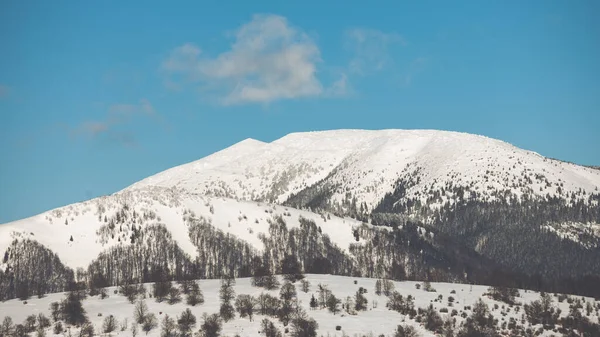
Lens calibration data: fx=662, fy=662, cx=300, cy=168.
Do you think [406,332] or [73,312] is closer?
[406,332]

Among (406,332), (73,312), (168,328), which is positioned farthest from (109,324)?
(406,332)

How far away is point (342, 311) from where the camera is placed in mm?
107375

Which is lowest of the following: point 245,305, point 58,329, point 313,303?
point 58,329

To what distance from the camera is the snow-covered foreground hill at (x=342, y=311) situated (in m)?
99.2

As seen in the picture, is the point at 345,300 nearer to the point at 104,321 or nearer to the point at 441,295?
the point at 441,295

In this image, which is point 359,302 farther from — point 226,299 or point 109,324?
point 109,324

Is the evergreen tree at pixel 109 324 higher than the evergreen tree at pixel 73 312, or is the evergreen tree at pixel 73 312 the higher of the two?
the evergreen tree at pixel 73 312

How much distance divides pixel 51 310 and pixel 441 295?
215 ft

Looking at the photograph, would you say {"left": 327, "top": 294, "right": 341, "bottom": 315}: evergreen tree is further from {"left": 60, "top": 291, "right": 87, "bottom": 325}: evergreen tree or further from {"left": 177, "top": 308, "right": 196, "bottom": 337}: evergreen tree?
{"left": 60, "top": 291, "right": 87, "bottom": 325}: evergreen tree

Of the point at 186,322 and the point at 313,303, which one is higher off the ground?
the point at 313,303

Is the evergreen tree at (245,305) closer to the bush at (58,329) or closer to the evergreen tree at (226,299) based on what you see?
the evergreen tree at (226,299)

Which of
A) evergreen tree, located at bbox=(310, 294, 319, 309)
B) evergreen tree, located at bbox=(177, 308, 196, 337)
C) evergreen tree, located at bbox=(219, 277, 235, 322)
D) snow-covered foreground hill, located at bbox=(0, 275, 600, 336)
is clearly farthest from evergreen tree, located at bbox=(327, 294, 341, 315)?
evergreen tree, located at bbox=(177, 308, 196, 337)

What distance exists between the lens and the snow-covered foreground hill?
99250mm

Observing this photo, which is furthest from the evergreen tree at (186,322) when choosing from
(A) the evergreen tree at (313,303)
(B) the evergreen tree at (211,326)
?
(A) the evergreen tree at (313,303)
